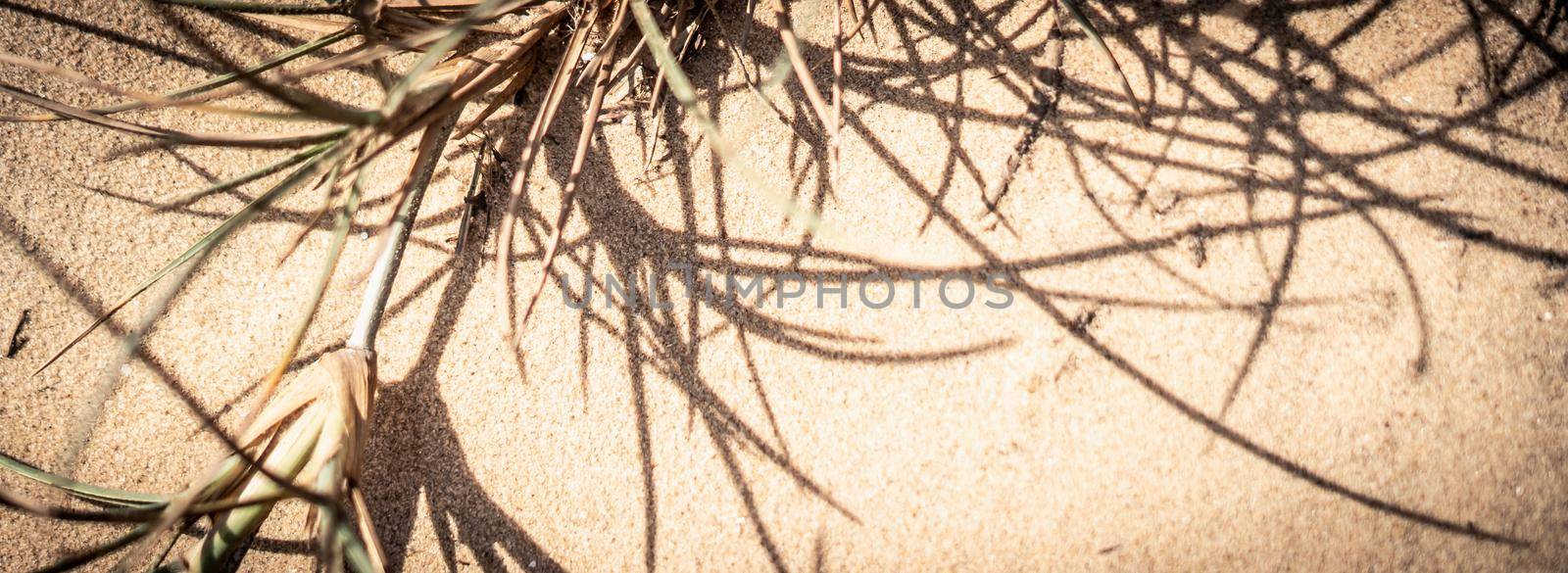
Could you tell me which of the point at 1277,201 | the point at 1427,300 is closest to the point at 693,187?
the point at 1277,201

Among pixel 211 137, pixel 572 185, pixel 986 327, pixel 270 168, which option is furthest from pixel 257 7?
pixel 986 327

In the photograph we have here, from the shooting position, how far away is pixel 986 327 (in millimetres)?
908

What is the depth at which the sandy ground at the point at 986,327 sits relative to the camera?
88cm

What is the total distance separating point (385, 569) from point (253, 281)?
0.45 m

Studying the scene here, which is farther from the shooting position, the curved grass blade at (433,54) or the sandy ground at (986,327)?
the sandy ground at (986,327)

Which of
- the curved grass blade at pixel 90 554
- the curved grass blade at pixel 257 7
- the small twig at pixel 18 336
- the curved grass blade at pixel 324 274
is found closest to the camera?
the curved grass blade at pixel 90 554

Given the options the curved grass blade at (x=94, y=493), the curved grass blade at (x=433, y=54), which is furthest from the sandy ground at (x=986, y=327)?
the curved grass blade at (x=433, y=54)

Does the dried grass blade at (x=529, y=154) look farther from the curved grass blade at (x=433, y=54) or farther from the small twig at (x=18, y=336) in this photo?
the small twig at (x=18, y=336)

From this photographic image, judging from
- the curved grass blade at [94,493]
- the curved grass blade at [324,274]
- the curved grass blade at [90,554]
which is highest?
the curved grass blade at [324,274]

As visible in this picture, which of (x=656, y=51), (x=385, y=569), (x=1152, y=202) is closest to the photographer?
(x=656, y=51)

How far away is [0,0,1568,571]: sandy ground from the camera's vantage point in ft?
2.87

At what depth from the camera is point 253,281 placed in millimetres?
993

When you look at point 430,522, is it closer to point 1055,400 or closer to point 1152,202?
point 1055,400

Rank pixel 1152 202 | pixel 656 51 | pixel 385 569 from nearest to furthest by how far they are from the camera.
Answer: pixel 656 51 < pixel 385 569 < pixel 1152 202
